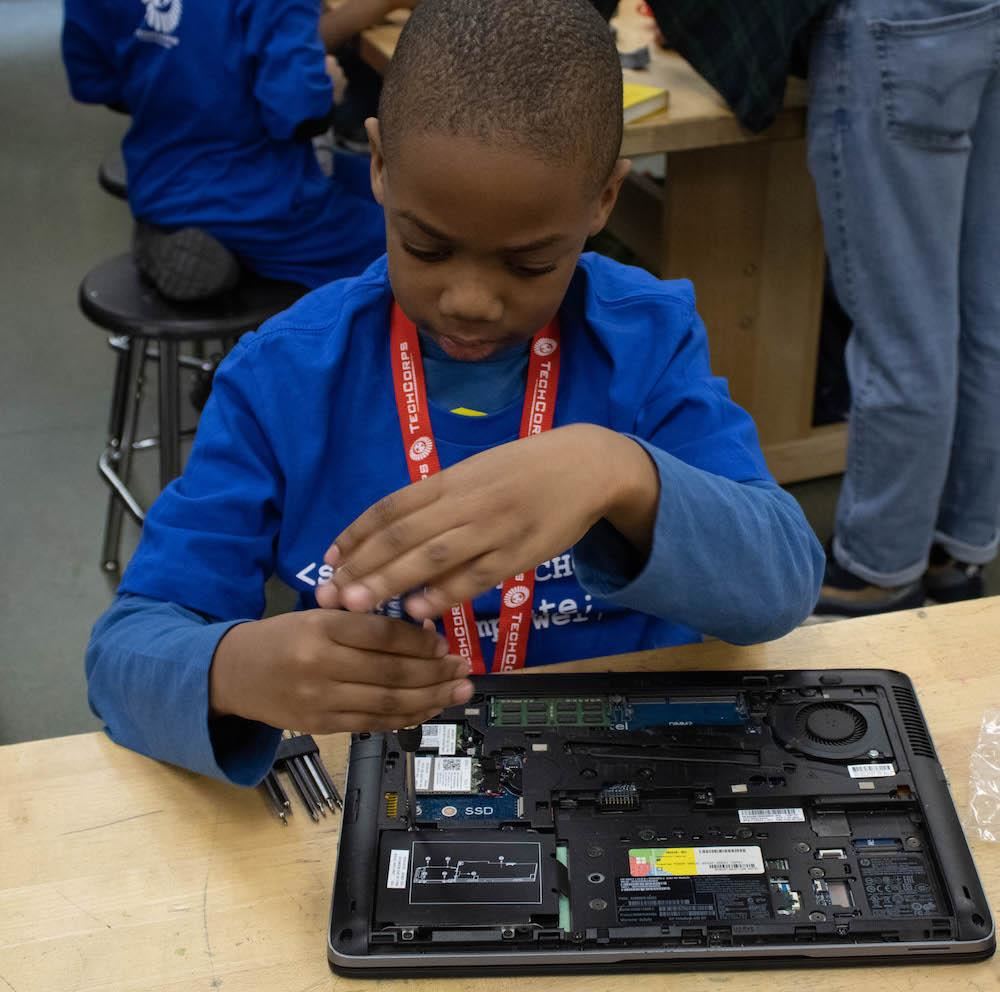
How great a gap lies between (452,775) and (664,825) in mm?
162

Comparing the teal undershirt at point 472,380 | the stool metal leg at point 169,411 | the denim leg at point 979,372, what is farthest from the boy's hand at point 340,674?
the denim leg at point 979,372

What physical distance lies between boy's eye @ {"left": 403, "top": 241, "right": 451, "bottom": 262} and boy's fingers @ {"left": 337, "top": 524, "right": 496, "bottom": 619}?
0.26m

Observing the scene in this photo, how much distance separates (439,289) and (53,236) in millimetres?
3778

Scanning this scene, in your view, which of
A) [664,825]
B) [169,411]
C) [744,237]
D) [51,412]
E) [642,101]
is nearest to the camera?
[664,825]

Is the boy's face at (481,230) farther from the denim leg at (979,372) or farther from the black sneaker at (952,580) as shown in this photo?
the black sneaker at (952,580)

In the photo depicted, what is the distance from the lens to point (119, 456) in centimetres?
285

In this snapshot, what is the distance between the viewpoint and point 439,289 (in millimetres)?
1002

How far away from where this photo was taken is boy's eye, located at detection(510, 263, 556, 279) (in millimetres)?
977

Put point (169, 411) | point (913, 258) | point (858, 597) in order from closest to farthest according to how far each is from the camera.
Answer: point (913, 258)
point (169, 411)
point (858, 597)

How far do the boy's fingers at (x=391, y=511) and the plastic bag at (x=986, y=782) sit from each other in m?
0.48

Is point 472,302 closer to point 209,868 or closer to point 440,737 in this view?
point 440,737

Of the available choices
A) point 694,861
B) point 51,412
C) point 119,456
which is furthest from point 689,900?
point 51,412

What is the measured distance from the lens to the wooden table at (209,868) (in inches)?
33.0

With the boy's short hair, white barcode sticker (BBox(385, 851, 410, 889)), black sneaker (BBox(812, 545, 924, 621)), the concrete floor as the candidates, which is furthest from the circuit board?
the concrete floor
